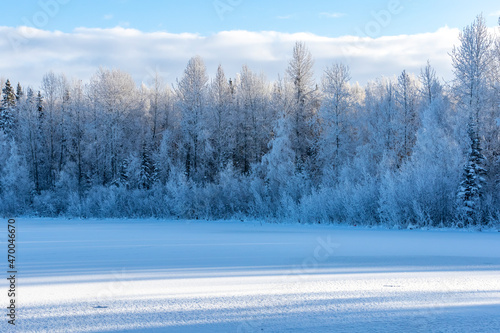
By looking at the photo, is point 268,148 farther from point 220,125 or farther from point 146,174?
point 146,174

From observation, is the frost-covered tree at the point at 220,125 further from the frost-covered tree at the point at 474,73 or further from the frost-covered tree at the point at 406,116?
the frost-covered tree at the point at 474,73

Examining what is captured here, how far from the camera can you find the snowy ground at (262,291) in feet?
12.6

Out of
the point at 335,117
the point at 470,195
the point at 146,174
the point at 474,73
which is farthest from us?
the point at 146,174

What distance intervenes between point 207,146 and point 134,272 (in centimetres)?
3239

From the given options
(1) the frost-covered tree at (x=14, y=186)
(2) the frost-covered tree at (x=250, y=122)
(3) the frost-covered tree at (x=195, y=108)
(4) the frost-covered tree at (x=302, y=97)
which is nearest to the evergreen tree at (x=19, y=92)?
(1) the frost-covered tree at (x=14, y=186)

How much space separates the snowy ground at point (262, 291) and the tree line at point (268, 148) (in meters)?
10.2

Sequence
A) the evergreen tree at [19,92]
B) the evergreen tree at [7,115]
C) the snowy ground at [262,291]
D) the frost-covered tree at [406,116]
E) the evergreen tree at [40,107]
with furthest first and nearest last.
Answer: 1. the evergreen tree at [19,92]
2. the evergreen tree at [7,115]
3. the evergreen tree at [40,107]
4. the frost-covered tree at [406,116]
5. the snowy ground at [262,291]

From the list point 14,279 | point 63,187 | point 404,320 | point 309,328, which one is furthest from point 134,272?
point 63,187

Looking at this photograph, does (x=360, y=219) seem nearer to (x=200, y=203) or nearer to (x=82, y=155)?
(x=200, y=203)

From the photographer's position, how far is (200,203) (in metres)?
27.3

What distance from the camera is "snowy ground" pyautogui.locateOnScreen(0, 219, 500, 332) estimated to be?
12.6ft

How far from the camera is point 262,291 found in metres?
5.04

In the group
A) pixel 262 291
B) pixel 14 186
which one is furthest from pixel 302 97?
pixel 262 291

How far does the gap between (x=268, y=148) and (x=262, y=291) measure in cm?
3392
